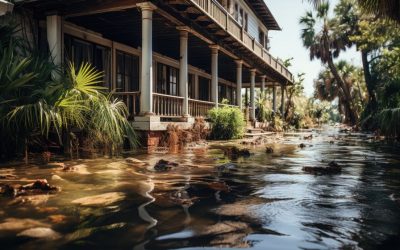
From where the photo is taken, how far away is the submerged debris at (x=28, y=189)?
4.09 metres

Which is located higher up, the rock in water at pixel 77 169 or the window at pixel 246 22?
the window at pixel 246 22

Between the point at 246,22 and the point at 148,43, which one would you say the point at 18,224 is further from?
the point at 246,22

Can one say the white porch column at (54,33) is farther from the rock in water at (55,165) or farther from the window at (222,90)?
the window at (222,90)

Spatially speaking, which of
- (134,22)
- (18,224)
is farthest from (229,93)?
(18,224)

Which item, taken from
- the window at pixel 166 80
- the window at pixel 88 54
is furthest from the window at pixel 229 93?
the window at pixel 88 54

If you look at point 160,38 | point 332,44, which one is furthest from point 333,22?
point 160,38

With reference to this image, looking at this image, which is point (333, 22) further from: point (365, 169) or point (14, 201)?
point (14, 201)

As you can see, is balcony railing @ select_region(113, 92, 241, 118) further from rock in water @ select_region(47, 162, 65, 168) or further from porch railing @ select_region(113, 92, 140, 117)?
rock in water @ select_region(47, 162, 65, 168)

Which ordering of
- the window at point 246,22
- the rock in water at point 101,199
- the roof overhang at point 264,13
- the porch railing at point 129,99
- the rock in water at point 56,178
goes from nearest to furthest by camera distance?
the rock in water at point 101,199 → the rock in water at point 56,178 → the porch railing at point 129,99 → the window at point 246,22 → the roof overhang at point 264,13

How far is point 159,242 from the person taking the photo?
2539mm

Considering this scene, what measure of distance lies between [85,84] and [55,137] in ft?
5.91

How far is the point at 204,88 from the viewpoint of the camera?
83.0ft

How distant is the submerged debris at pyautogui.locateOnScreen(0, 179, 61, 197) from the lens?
409cm

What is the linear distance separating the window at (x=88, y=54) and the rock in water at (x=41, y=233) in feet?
32.5
